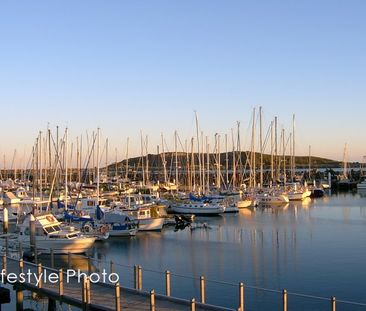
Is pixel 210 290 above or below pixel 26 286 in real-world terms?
below

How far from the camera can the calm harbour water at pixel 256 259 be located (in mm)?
26109

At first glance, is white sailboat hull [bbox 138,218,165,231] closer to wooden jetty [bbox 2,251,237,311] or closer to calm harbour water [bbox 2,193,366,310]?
calm harbour water [bbox 2,193,366,310]

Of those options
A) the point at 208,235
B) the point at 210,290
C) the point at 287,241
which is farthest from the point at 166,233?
the point at 210,290

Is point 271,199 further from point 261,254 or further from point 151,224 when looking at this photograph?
point 261,254

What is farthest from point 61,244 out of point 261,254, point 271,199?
point 271,199

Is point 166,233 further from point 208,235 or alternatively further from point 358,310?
point 358,310

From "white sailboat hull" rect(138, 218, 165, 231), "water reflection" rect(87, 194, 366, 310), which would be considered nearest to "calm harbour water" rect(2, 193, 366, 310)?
"water reflection" rect(87, 194, 366, 310)

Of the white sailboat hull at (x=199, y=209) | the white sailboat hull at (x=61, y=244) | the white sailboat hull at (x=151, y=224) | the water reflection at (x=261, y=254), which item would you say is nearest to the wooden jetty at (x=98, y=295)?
the water reflection at (x=261, y=254)

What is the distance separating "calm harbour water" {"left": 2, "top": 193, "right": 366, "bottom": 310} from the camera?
2611 centimetres

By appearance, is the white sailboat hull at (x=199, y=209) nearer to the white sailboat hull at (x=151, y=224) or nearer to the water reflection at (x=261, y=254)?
the water reflection at (x=261, y=254)

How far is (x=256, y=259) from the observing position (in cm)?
3581

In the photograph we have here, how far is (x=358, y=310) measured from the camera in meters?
23.1

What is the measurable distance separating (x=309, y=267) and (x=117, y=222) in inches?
792

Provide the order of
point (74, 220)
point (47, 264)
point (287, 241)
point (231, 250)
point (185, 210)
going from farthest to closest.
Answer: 1. point (185, 210)
2. point (74, 220)
3. point (287, 241)
4. point (231, 250)
5. point (47, 264)
